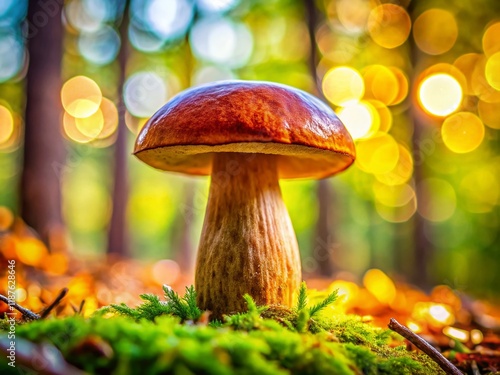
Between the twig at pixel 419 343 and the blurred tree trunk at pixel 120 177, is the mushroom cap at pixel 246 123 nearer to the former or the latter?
the twig at pixel 419 343

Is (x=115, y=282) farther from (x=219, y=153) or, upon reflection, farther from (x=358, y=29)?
(x=358, y=29)

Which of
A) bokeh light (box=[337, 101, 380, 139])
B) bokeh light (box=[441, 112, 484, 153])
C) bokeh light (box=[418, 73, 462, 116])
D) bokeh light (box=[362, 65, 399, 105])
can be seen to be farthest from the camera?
bokeh light (box=[337, 101, 380, 139])

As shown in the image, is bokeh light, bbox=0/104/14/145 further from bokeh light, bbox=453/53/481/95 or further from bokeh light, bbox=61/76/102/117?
bokeh light, bbox=453/53/481/95

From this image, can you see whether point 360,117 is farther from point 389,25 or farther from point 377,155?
point 377,155

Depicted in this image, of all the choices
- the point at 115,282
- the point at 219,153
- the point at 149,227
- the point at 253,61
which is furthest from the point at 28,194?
the point at 149,227

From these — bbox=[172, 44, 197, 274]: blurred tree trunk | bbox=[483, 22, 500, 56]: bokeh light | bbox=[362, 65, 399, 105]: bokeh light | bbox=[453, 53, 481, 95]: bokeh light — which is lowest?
bbox=[172, 44, 197, 274]: blurred tree trunk

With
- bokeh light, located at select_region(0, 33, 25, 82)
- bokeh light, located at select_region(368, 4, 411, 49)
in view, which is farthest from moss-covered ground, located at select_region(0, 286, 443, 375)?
bokeh light, located at select_region(0, 33, 25, 82)

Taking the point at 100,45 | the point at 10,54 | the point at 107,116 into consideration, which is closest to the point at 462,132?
the point at 100,45
